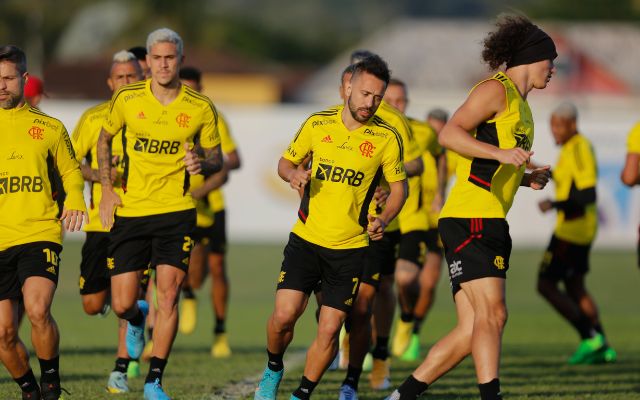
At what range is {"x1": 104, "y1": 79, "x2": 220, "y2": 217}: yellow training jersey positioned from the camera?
9609mm

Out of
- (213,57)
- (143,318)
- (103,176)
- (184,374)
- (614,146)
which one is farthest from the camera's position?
(213,57)

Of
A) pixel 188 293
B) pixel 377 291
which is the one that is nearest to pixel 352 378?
pixel 377 291

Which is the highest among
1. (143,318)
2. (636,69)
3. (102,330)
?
(636,69)

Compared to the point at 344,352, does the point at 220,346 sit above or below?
below

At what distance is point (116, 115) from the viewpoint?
9.68 metres

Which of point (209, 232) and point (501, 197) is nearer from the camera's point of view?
point (501, 197)

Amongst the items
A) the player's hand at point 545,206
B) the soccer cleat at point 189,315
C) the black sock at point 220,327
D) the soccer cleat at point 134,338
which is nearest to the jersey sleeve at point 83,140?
the soccer cleat at point 134,338

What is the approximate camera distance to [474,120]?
8117 mm

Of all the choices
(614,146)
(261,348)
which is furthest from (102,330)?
(614,146)

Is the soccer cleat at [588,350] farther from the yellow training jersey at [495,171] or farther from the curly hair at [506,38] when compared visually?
the curly hair at [506,38]

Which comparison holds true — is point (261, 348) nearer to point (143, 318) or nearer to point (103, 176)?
point (143, 318)

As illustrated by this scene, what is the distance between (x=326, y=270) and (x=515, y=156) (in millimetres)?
1831

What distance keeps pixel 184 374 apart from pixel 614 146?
59.3 feet

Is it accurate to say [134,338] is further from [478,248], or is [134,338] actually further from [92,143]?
[478,248]
